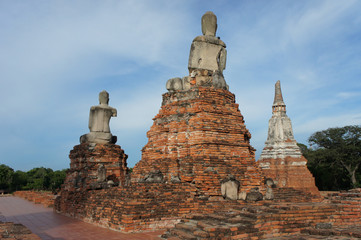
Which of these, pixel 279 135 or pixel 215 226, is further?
pixel 279 135

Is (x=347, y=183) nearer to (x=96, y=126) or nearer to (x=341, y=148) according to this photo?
(x=341, y=148)

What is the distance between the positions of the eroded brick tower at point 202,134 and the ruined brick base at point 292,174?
33.9 feet

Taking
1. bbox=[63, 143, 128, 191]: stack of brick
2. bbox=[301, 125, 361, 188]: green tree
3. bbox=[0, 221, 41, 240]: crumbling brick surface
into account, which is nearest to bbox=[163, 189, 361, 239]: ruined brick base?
bbox=[0, 221, 41, 240]: crumbling brick surface

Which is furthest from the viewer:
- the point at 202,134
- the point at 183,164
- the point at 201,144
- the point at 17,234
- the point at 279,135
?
the point at 279,135

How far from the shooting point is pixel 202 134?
33.1 ft

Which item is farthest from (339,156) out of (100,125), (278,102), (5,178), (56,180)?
(5,178)

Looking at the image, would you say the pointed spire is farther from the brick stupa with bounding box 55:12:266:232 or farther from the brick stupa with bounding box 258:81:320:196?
the brick stupa with bounding box 55:12:266:232

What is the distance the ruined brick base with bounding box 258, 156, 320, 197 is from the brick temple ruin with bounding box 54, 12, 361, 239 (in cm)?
800

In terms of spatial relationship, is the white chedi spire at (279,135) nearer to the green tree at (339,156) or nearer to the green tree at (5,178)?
the green tree at (339,156)

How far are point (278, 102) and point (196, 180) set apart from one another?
16.0 meters

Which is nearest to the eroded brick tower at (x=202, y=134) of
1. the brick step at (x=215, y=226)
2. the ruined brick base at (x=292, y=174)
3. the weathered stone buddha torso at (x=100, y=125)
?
the brick step at (x=215, y=226)

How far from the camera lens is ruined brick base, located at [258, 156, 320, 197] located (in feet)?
65.9

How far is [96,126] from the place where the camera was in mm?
14102

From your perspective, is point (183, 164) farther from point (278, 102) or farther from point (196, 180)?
point (278, 102)
